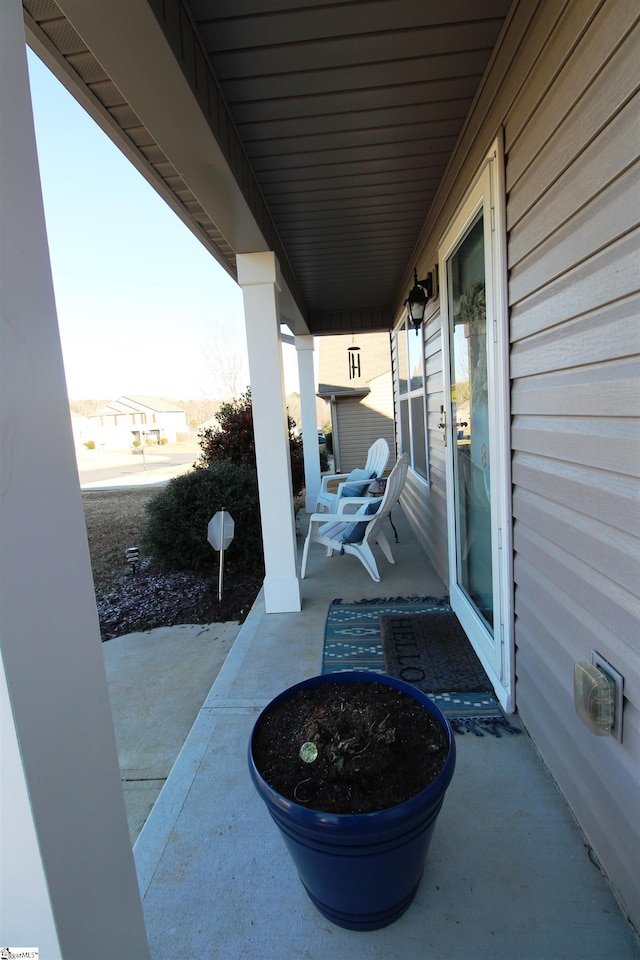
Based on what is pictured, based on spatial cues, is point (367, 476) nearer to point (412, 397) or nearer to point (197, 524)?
point (412, 397)

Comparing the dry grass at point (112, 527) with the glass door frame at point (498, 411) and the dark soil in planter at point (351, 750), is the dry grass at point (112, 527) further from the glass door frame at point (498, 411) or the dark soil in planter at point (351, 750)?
the glass door frame at point (498, 411)

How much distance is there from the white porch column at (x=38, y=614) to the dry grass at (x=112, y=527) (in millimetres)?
2452

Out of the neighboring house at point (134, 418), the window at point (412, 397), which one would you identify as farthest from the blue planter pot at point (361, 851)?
the neighboring house at point (134, 418)

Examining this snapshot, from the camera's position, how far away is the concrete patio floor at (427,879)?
1.19 metres

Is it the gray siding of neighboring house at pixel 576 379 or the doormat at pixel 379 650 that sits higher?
the gray siding of neighboring house at pixel 576 379

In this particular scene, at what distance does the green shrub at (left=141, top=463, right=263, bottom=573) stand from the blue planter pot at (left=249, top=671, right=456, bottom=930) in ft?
10.7

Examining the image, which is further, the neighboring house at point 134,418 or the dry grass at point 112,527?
the neighboring house at point 134,418

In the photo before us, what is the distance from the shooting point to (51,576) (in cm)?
68

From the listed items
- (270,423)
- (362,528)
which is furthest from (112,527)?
(270,423)

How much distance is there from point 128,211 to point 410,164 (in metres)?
9.11

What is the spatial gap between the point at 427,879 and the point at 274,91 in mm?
2713

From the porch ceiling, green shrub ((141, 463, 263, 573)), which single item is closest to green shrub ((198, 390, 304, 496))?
green shrub ((141, 463, 263, 573))

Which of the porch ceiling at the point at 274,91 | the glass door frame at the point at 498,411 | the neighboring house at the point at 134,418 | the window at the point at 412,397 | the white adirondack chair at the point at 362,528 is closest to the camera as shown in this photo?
the porch ceiling at the point at 274,91

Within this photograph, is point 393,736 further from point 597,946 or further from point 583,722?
point 597,946
